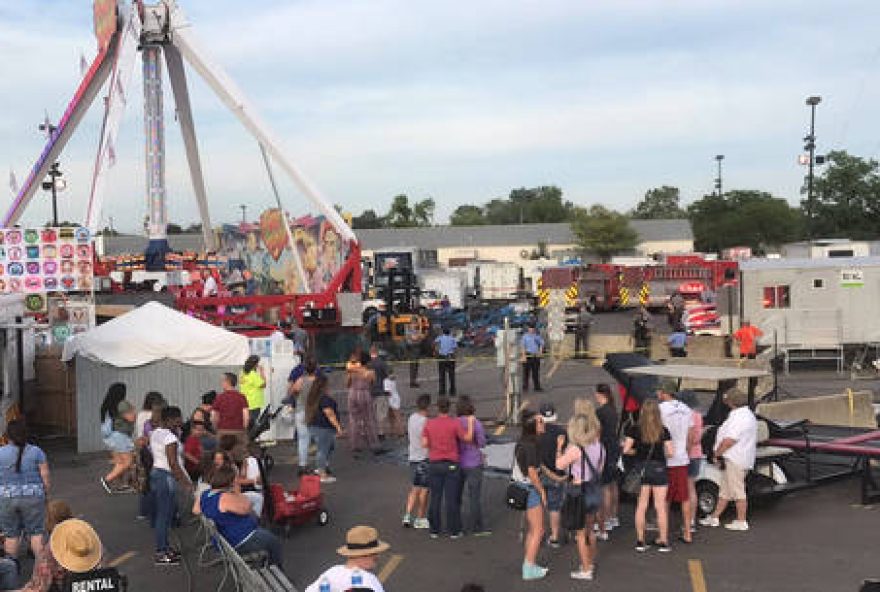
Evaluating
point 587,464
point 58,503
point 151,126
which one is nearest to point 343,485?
point 587,464

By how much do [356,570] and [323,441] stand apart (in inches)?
310

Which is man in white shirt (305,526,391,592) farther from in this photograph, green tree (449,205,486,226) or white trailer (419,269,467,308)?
green tree (449,205,486,226)

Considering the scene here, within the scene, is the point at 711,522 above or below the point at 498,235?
below

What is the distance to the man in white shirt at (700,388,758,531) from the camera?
33.6 feet

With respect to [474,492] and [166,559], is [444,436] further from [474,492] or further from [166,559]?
[166,559]

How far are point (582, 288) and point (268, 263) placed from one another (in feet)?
53.8

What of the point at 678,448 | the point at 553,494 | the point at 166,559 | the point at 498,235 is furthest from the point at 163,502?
the point at 498,235

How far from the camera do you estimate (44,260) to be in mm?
17594

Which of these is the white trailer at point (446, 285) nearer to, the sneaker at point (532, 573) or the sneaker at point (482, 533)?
the sneaker at point (482, 533)

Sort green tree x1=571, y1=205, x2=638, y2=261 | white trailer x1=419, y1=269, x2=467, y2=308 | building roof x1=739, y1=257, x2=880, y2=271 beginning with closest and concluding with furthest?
building roof x1=739, y1=257, x2=880, y2=271 → white trailer x1=419, y1=269, x2=467, y2=308 → green tree x1=571, y1=205, x2=638, y2=261

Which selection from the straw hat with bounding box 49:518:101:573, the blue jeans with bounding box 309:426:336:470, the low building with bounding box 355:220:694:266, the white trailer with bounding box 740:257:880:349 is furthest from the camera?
the low building with bounding box 355:220:694:266

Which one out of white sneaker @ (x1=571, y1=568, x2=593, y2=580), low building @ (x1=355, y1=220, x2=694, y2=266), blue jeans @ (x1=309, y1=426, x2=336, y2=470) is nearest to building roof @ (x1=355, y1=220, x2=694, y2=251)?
low building @ (x1=355, y1=220, x2=694, y2=266)

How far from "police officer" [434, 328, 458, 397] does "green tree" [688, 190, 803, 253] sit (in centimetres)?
8158

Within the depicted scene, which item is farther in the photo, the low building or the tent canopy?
the low building
